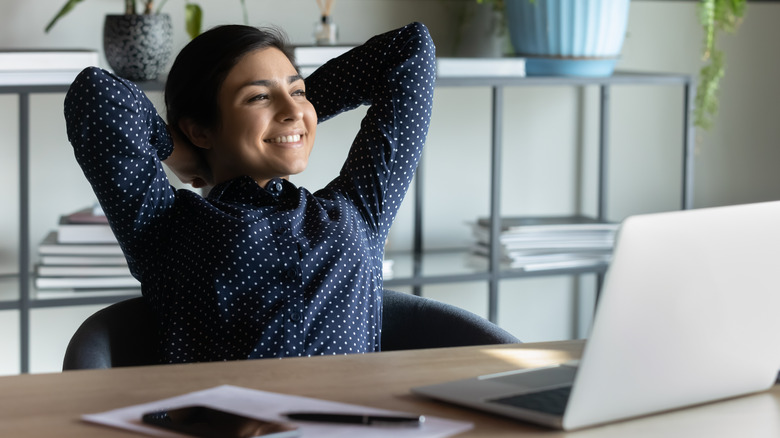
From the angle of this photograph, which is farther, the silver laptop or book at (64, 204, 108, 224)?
book at (64, 204, 108, 224)

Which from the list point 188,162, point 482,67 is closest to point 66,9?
point 188,162

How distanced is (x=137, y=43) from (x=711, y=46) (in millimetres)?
1389

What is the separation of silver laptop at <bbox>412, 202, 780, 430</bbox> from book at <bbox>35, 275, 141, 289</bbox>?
5.01ft

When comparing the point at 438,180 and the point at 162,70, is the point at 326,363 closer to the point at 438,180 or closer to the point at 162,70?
the point at 162,70

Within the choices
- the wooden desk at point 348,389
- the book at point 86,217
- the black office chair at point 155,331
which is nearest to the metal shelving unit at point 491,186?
the book at point 86,217

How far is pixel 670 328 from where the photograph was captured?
0.80 meters

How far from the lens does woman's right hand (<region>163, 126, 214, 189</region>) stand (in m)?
1.62

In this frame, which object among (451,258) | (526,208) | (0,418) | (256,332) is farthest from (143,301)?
(526,208)

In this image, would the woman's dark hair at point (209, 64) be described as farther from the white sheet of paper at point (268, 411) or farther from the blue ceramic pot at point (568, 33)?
the blue ceramic pot at point (568, 33)

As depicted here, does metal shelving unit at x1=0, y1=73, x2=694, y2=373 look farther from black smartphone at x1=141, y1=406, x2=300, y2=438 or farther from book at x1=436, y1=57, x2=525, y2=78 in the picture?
black smartphone at x1=141, y1=406, x2=300, y2=438

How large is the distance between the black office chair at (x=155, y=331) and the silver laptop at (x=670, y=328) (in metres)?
0.48

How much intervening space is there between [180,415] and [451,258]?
1915mm

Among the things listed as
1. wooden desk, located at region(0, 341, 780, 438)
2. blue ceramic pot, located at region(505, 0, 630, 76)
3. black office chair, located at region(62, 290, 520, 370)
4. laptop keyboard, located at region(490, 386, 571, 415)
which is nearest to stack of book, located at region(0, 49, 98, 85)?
black office chair, located at region(62, 290, 520, 370)

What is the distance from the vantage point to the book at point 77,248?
2254 mm
